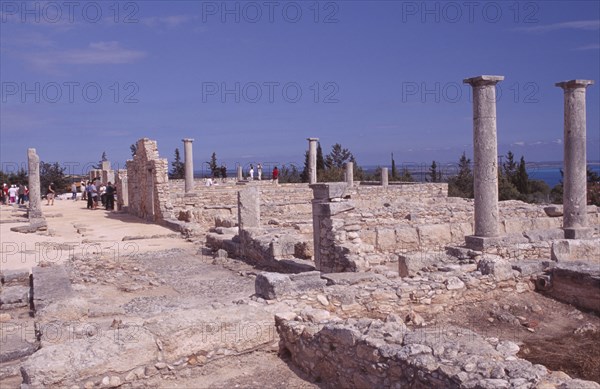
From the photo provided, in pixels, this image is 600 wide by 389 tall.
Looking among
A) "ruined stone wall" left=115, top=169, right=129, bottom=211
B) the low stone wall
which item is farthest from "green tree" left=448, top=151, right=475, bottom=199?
the low stone wall

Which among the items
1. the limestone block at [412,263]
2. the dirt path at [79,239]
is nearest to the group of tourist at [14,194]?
the dirt path at [79,239]

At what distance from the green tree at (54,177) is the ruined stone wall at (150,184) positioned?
76.7 ft

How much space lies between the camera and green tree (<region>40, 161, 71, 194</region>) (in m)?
44.7

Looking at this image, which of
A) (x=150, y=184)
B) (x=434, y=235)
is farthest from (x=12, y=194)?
(x=434, y=235)

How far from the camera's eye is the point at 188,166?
2589 centimetres

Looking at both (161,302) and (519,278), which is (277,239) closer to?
(161,302)

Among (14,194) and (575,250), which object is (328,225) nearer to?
(575,250)

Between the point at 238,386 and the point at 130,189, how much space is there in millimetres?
21837

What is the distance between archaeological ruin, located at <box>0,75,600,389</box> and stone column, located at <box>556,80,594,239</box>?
3 centimetres

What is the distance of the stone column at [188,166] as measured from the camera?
2567cm

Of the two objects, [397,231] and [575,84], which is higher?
[575,84]

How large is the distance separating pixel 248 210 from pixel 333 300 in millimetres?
7391

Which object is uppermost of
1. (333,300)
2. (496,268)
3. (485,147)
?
(485,147)

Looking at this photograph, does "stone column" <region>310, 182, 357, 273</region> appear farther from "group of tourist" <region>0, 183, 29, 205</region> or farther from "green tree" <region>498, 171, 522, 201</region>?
"green tree" <region>498, 171, 522, 201</region>
